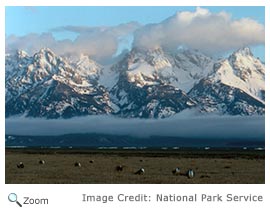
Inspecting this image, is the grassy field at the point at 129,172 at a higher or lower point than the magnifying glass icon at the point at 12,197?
lower

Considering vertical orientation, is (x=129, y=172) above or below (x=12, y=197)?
below

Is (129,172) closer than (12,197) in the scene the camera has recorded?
No

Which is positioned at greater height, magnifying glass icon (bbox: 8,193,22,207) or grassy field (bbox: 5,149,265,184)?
magnifying glass icon (bbox: 8,193,22,207)

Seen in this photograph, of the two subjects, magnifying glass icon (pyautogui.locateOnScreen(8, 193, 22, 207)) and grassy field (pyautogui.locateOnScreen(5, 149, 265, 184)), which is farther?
grassy field (pyautogui.locateOnScreen(5, 149, 265, 184))

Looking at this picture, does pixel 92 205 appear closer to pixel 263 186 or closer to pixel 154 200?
pixel 154 200

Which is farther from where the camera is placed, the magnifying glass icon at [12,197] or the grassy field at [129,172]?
the grassy field at [129,172]

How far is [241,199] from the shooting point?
21828mm
